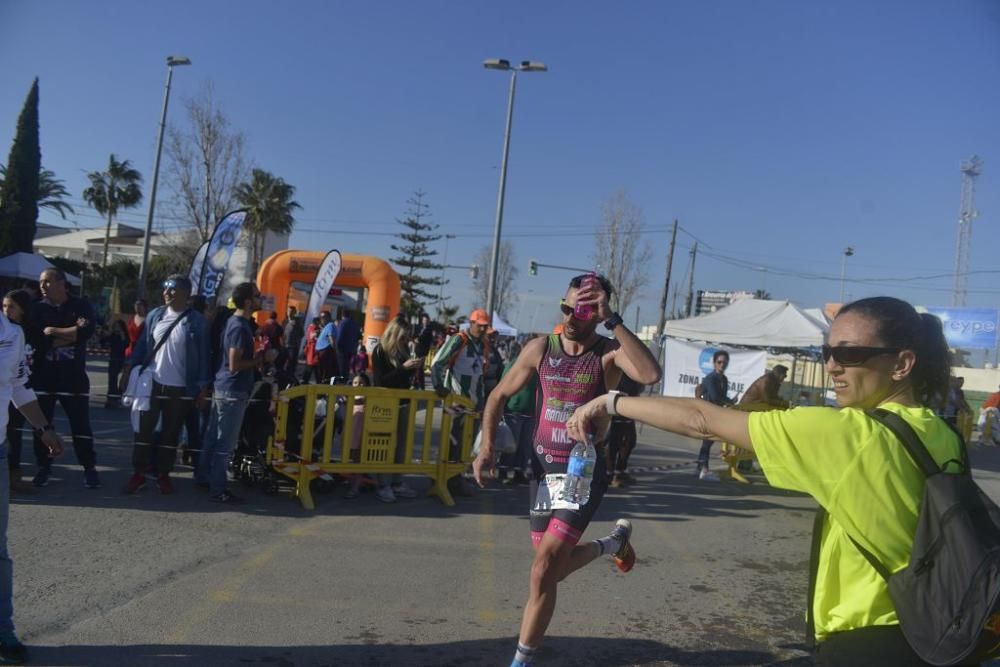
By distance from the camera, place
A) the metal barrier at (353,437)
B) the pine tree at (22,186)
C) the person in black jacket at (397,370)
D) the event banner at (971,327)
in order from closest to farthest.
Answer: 1. the metal barrier at (353,437)
2. the person in black jacket at (397,370)
3. the event banner at (971,327)
4. the pine tree at (22,186)

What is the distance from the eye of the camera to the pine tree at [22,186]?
37.7 meters

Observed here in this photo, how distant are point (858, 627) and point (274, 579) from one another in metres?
4.11

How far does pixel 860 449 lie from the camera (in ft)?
5.69

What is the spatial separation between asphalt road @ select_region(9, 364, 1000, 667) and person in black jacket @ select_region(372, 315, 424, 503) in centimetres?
38

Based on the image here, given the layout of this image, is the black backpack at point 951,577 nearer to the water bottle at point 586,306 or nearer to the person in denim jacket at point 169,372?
the water bottle at point 586,306

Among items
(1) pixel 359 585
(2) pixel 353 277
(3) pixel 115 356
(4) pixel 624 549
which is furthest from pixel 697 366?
(1) pixel 359 585

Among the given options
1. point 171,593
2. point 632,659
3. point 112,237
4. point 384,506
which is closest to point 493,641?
point 632,659

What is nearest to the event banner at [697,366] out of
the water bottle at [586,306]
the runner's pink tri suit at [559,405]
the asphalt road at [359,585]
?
the asphalt road at [359,585]

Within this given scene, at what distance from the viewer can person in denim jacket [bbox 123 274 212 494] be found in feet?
22.4

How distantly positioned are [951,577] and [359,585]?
4.08m

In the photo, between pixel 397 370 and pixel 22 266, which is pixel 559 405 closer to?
pixel 397 370

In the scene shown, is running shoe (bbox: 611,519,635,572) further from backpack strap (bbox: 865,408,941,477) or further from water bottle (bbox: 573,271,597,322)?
backpack strap (bbox: 865,408,941,477)

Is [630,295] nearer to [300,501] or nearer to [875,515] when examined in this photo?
[300,501]

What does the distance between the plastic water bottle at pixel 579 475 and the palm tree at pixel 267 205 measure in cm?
4242
